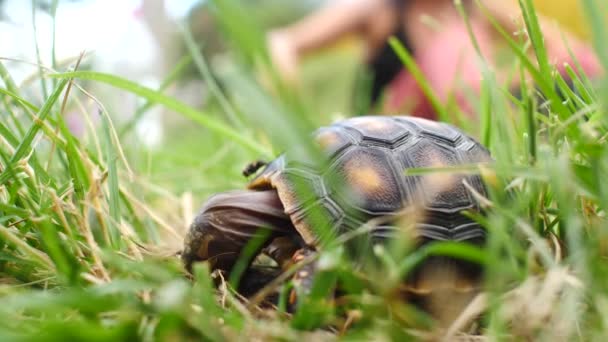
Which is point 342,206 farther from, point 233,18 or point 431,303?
point 233,18

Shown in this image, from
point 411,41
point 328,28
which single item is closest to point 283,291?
point 411,41

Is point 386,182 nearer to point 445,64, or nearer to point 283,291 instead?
point 283,291

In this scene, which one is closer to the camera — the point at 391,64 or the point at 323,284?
the point at 323,284

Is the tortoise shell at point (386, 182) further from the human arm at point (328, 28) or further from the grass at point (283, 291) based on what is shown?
the human arm at point (328, 28)

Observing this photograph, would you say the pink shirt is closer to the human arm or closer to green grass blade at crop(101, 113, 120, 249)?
the human arm

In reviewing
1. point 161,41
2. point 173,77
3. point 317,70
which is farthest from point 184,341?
point 317,70

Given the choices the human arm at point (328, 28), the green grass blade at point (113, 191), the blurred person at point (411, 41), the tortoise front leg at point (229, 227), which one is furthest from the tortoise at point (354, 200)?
the human arm at point (328, 28)

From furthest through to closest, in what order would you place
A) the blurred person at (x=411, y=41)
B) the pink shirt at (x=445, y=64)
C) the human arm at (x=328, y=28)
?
the human arm at (x=328, y=28) < the blurred person at (x=411, y=41) < the pink shirt at (x=445, y=64)
